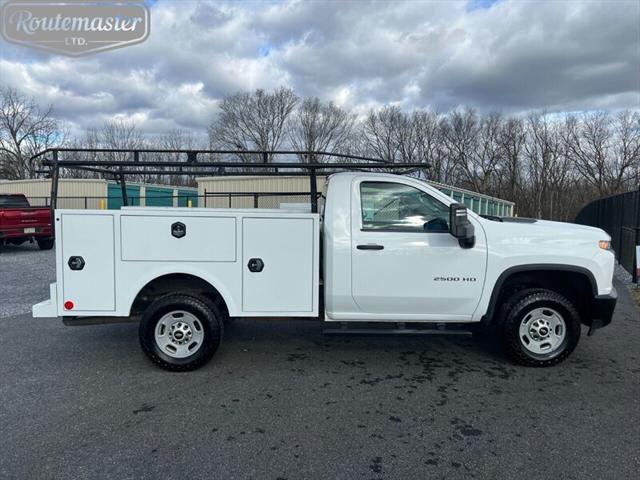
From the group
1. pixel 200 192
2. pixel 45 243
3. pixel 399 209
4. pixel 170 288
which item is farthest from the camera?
pixel 200 192

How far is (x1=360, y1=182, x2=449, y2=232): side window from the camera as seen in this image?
4.45 m

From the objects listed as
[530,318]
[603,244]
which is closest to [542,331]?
[530,318]

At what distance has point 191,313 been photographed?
171 inches

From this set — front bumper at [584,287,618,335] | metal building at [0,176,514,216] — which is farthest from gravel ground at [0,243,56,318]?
front bumper at [584,287,618,335]

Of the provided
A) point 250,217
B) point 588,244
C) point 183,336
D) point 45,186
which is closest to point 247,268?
point 250,217

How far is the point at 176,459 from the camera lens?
2.95 m

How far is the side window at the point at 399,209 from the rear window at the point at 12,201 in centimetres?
1480

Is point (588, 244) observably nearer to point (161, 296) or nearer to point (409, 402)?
point (409, 402)

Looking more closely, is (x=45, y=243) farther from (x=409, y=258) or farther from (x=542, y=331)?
(x=542, y=331)

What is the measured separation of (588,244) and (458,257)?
1380 millimetres

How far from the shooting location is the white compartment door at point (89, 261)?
4.23 meters

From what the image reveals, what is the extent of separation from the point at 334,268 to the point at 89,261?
7.98ft

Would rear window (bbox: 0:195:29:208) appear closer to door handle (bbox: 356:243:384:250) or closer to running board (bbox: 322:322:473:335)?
running board (bbox: 322:322:473:335)

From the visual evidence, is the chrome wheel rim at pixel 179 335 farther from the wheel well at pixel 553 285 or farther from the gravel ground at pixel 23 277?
the gravel ground at pixel 23 277
